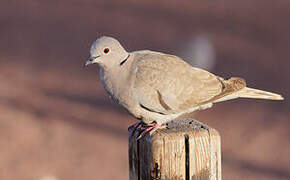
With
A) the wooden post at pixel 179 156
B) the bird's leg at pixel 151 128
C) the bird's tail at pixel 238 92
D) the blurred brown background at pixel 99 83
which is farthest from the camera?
the blurred brown background at pixel 99 83

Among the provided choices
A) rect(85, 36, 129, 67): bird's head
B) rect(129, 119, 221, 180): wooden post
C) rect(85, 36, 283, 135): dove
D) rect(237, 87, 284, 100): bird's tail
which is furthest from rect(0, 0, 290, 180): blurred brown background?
rect(129, 119, 221, 180): wooden post

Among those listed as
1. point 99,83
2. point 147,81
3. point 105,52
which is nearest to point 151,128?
point 147,81

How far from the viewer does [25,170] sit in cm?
574

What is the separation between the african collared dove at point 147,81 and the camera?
2.83m

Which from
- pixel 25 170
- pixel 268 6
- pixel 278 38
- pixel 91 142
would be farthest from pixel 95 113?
pixel 268 6

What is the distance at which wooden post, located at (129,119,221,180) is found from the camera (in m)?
2.36

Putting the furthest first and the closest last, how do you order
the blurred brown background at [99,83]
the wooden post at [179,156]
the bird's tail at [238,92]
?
the blurred brown background at [99,83] < the bird's tail at [238,92] < the wooden post at [179,156]

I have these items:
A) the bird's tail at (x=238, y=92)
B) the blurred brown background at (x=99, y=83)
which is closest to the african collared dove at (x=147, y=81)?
the bird's tail at (x=238, y=92)

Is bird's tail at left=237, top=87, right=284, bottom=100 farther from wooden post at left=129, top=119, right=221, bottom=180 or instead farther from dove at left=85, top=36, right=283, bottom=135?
wooden post at left=129, top=119, right=221, bottom=180

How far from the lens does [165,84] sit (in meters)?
2.85

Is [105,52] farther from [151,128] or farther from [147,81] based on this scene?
[151,128]

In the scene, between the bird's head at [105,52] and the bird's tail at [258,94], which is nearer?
the bird's head at [105,52]

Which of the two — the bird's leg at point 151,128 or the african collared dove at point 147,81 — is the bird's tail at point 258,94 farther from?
the bird's leg at point 151,128

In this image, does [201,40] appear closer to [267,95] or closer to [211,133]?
[267,95]
